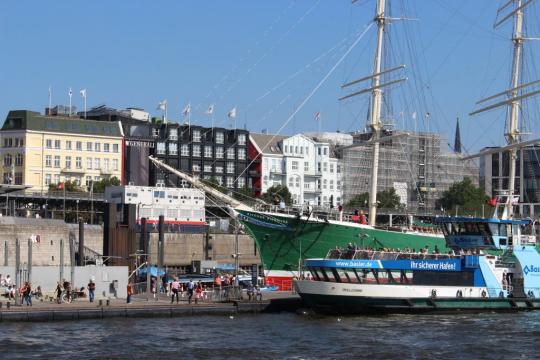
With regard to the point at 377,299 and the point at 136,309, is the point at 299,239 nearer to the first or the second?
the point at 377,299

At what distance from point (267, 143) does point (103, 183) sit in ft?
113

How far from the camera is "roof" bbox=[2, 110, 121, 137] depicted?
143 meters

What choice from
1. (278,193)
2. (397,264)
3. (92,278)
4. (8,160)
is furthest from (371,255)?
(8,160)

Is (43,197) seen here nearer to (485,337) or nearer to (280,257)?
(280,257)

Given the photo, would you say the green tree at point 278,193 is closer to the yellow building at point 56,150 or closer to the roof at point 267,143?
the roof at point 267,143

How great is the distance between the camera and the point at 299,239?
7712cm

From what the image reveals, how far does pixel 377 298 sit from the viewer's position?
6400 cm

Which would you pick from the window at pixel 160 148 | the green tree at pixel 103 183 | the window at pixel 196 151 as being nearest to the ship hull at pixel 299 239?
the green tree at pixel 103 183

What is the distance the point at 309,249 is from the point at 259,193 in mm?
88020

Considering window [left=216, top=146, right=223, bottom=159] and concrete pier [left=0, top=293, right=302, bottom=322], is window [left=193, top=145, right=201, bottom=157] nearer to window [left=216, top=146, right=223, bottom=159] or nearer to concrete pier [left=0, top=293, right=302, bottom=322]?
window [left=216, top=146, right=223, bottom=159]

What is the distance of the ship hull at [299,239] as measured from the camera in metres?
76.9

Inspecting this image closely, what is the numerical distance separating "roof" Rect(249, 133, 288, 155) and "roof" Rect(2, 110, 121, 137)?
25986 millimetres

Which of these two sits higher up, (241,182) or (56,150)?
(56,150)

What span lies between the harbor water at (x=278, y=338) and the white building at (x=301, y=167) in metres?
105
